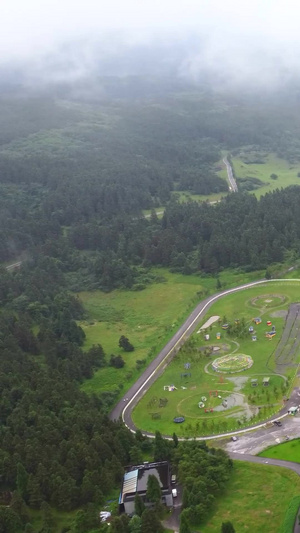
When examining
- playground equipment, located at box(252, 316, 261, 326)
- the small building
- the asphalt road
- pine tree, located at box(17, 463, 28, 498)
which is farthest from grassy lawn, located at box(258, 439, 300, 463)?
Result: playground equipment, located at box(252, 316, 261, 326)

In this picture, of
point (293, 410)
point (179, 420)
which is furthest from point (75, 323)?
point (293, 410)

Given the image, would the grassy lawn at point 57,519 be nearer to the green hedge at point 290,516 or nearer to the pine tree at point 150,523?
the pine tree at point 150,523

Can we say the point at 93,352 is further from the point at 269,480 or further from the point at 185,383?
the point at 269,480

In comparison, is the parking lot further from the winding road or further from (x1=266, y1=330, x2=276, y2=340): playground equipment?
(x1=266, y1=330, x2=276, y2=340): playground equipment

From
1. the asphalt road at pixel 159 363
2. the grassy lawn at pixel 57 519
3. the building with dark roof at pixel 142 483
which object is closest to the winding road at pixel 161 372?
the asphalt road at pixel 159 363

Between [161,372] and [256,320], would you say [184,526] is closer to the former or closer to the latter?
[161,372]

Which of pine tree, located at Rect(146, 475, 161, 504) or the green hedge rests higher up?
pine tree, located at Rect(146, 475, 161, 504)

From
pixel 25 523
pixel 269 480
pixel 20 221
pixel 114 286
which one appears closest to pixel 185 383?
pixel 269 480
